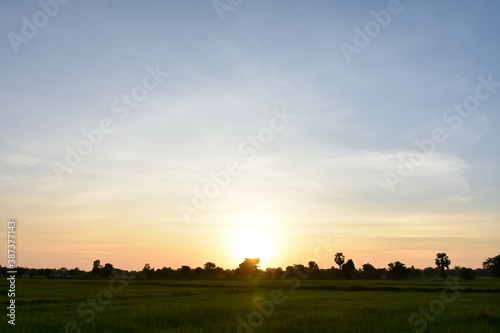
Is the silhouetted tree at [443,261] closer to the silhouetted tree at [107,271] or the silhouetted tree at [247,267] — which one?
the silhouetted tree at [247,267]

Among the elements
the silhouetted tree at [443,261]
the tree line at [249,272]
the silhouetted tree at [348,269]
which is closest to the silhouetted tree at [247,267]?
the tree line at [249,272]

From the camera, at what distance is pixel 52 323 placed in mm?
19484

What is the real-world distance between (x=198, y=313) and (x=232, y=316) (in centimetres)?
234

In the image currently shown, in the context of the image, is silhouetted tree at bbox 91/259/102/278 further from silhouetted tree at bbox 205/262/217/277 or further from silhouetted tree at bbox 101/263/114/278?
silhouetted tree at bbox 205/262/217/277

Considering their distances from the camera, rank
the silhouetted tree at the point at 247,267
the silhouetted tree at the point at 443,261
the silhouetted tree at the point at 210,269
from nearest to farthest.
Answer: the silhouetted tree at the point at 443,261 < the silhouetted tree at the point at 210,269 < the silhouetted tree at the point at 247,267

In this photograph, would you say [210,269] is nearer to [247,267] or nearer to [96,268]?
[247,267]

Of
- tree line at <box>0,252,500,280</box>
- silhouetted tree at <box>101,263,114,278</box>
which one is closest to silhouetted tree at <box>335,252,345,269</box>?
tree line at <box>0,252,500,280</box>

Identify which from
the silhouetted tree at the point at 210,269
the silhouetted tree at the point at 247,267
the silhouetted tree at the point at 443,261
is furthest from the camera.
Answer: the silhouetted tree at the point at 247,267

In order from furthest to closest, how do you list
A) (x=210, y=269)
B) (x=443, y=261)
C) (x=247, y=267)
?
(x=247, y=267) → (x=210, y=269) → (x=443, y=261)

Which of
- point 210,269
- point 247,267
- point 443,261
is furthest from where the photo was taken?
point 247,267

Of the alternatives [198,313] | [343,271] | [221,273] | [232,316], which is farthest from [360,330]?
[221,273]

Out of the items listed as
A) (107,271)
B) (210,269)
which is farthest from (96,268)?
(210,269)

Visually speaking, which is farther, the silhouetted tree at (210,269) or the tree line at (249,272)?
the silhouetted tree at (210,269)

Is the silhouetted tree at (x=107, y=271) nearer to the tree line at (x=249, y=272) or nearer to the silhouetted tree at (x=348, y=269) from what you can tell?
the tree line at (x=249, y=272)
